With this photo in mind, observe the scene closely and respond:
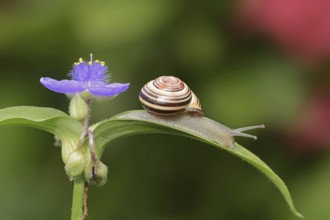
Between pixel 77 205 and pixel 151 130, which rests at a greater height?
pixel 151 130

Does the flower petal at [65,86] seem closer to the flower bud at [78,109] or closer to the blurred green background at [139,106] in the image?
the flower bud at [78,109]

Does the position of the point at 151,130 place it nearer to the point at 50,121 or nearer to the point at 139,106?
the point at 50,121

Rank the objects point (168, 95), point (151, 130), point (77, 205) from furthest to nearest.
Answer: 1. point (168, 95)
2. point (151, 130)
3. point (77, 205)

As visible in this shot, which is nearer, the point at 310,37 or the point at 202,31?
the point at 310,37

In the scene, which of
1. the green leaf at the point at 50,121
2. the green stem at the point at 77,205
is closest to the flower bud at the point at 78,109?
the green leaf at the point at 50,121

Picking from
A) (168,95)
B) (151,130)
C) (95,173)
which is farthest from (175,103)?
(95,173)

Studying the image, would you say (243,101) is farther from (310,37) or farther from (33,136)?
(33,136)

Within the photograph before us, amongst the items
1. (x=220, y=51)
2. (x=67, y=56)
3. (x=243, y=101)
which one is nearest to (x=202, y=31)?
(x=220, y=51)
